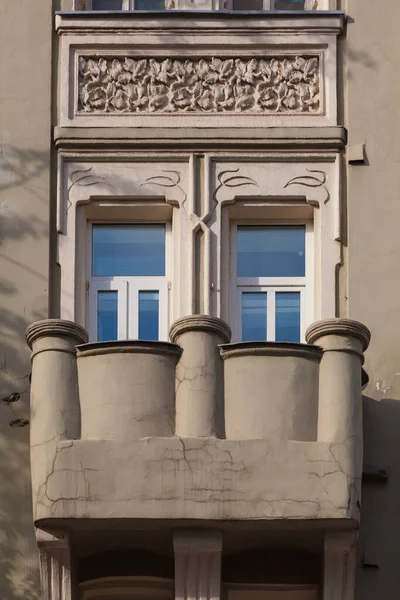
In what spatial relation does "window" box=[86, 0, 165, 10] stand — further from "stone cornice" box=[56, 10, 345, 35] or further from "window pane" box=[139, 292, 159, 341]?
"window pane" box=[139, 292, 159, 341]

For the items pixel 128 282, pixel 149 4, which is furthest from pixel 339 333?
pixel 149 4

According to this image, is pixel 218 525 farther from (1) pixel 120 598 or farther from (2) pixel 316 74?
(2) pixel 316 74

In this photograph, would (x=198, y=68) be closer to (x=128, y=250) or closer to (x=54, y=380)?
(x=128, y=250)

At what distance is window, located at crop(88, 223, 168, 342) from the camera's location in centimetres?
2258

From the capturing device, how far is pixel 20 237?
22547 mm

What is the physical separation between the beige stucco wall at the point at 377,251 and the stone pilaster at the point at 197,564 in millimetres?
1404

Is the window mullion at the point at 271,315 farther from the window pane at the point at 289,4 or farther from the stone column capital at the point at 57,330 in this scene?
the window pane at the point at 289,4

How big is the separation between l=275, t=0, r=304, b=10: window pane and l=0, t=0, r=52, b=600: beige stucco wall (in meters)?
2.27

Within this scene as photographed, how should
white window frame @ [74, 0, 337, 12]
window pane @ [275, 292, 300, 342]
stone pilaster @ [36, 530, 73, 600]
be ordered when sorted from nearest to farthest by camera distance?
stone pilaster @ [36, 530, 73, 600]
window pane @ [275, 292, 300, 342]
white window frame @ [74, 0, 337, 12]

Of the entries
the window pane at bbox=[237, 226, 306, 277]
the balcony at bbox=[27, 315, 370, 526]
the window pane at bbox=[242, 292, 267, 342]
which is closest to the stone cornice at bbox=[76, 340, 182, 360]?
the balcony at bbox=[27, 315, 370, 526]

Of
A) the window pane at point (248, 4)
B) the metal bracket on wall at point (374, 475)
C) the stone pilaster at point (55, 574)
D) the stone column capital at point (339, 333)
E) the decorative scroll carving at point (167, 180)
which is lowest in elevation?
the stone pilaster at point (55, 574)

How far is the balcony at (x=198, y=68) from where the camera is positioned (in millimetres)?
23031


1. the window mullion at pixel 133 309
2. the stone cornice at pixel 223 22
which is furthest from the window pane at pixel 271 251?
the stone cornice at pixel 223 22

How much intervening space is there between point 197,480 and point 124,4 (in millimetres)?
5667
